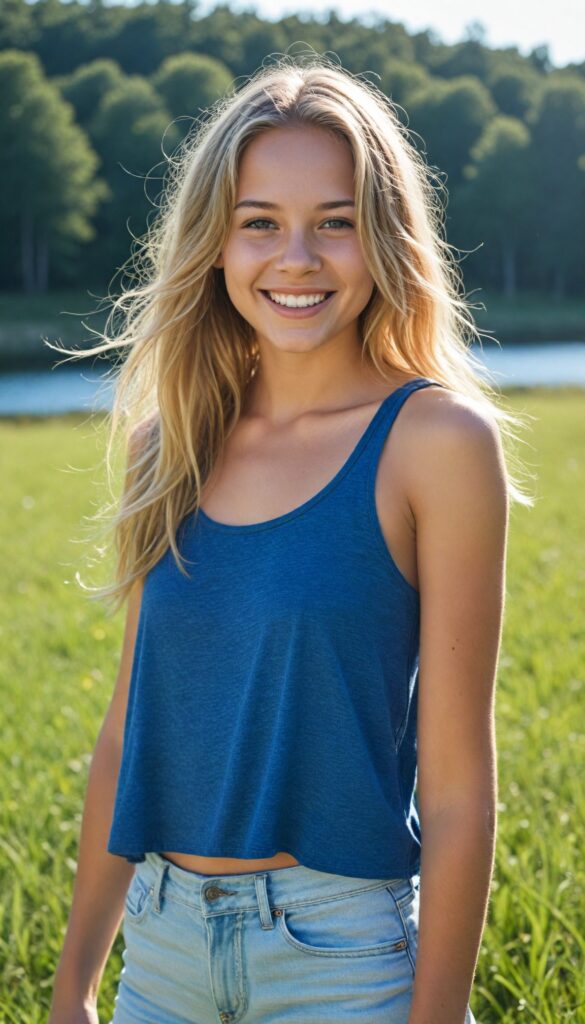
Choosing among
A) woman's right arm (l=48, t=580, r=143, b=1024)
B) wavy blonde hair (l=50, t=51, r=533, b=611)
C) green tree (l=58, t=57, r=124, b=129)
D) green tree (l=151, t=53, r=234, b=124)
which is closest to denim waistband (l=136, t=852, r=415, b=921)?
woman's right arm (l=48, t=580, r=143, b=1024)

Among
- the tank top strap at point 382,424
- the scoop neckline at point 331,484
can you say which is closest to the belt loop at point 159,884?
the scoop neckline at point 331,484

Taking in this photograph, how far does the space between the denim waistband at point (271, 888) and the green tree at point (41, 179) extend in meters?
51.4

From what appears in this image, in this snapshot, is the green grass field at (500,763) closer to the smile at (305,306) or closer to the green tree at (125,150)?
the smile at (305,306)

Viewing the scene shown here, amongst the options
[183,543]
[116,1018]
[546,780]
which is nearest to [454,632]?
[183,543]

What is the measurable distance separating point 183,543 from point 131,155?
55.9m

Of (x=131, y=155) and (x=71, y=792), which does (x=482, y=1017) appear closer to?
(x=71, y=792)

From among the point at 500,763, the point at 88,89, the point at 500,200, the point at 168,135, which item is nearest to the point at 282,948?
the point at 500,763

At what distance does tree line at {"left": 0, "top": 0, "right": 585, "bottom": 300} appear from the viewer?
169 ft

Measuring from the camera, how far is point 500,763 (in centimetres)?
379

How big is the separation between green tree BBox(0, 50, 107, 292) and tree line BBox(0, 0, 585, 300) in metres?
0.06

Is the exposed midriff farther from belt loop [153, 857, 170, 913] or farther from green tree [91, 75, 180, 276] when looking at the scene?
green tree [91, 75, 180, 276]

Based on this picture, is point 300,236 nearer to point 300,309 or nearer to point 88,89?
point 300,309

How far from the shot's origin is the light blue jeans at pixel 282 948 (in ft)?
4.84

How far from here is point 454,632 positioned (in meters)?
1.48
